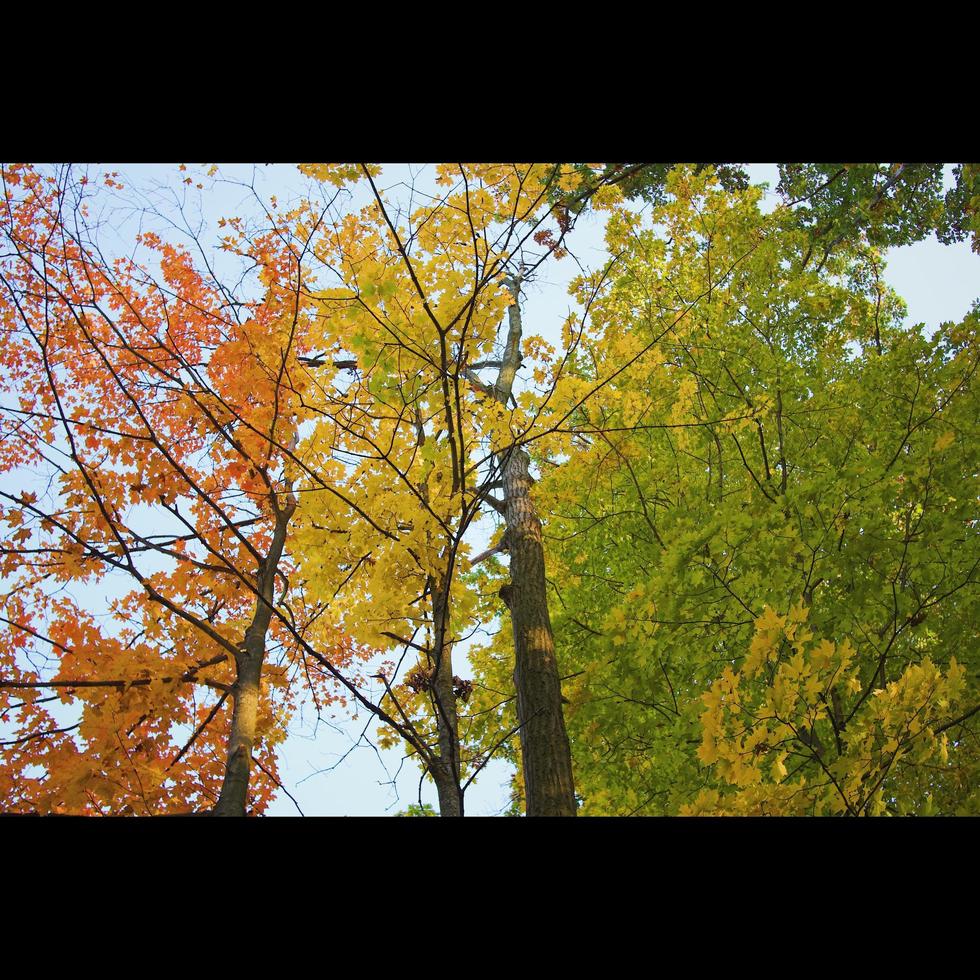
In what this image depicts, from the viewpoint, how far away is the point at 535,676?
454 cm

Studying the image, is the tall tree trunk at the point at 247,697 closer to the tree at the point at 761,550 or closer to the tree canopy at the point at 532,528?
the tree canopy at the point at 532,528

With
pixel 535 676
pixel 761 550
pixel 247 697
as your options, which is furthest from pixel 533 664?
pixel 247 697

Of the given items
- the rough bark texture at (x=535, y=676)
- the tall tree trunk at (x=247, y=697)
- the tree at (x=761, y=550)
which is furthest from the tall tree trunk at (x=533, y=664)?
the tall tree trunk at (x=247, y=697)

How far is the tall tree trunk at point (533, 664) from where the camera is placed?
13.4ft

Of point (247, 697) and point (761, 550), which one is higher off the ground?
point (761, 550)

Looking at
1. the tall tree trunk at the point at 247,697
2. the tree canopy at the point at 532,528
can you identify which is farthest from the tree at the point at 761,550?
the tall tree trunk at the point at 247,697

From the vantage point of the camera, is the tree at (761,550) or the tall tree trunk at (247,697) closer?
the tree at (761,550)

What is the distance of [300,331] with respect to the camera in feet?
19.5

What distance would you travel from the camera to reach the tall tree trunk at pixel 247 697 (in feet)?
13.6

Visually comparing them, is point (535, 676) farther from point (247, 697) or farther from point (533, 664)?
point (247, 697)

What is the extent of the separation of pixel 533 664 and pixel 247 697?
6.00ft

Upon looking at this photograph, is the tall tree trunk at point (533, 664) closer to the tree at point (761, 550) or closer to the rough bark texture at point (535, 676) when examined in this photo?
the rough bark texture at point (535, 676)
